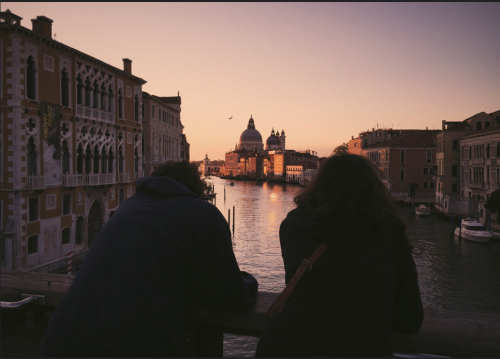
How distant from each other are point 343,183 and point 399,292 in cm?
45

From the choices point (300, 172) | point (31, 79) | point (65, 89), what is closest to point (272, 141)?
point (300, 172)

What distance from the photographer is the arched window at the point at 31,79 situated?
1245cm

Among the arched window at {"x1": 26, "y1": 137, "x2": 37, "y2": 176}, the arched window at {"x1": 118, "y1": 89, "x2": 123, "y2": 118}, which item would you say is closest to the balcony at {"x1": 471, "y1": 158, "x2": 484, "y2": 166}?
the arched window at {"x1": 118, "y1": 89, "x2": 123, "y2": 118}

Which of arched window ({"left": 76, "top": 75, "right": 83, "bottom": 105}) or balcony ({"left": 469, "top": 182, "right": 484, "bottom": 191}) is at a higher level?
arched window ({"left": 76, "top": 75, "right": 83, "bottom": 105})

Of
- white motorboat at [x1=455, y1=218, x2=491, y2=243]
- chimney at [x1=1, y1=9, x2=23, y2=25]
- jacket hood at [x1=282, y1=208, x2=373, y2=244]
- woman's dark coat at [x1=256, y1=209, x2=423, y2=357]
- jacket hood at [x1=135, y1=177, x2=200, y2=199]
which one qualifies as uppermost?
chimney at [x1=1, y1=9, x2=23, y2=25]

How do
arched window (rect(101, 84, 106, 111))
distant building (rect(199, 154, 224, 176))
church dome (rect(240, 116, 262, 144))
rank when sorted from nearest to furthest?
arched window (rect(101, 84, 106, 111)), church dome (rect(240, 116, 262, 144)), distant building (rect(199, 154, 224, 176))

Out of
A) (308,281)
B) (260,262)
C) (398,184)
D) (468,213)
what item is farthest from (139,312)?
(398,184)

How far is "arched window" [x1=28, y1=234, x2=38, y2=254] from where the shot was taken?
1262cm

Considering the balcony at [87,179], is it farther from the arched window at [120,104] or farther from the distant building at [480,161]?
the distant building at [480,161]

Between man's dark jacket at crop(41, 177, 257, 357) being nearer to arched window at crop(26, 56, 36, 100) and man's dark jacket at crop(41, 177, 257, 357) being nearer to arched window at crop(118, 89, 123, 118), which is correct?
arched window at crop(26, 56, 36, 100)

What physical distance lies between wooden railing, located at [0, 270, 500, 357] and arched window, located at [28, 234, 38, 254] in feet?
38.2

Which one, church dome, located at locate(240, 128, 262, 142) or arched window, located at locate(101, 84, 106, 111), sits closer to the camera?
arched window, located at locate(101, 84, 106, 111)

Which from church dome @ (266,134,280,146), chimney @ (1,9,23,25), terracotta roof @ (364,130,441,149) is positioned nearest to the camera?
chimney @ (1,9,23,25)

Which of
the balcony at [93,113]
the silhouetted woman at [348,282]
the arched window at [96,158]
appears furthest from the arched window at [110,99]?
the silhouetted woman at [348,282]
